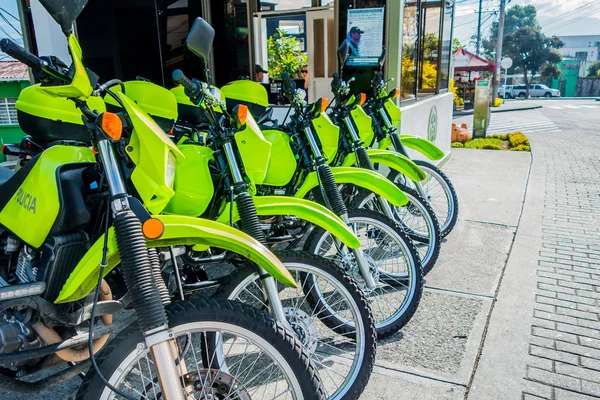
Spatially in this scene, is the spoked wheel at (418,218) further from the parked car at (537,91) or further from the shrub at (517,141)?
the parked car at (537,91)

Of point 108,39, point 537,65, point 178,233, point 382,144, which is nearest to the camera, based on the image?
point 178,233

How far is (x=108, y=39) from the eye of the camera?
7043mm

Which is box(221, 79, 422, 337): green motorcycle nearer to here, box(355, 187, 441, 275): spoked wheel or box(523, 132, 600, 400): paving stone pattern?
box(355, 187, 441, 275): spoked wheel

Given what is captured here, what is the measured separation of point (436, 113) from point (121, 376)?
7.31 meters

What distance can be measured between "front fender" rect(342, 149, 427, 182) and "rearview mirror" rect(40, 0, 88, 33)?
2605 millimetres

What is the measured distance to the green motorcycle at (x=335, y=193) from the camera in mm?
3002

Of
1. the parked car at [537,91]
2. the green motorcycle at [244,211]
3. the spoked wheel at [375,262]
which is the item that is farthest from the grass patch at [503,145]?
the parked car at [537,91]

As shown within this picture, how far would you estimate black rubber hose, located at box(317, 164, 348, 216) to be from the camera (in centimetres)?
292

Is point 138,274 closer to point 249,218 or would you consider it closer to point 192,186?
point 249,218

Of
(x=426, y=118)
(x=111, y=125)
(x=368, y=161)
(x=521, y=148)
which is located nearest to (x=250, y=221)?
(x=111, y=125)

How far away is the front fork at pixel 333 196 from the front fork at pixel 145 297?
154cm

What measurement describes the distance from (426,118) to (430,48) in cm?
178

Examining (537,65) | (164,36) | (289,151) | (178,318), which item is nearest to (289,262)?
(178,318)

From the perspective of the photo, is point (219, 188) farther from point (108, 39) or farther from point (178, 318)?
point (108, 39)
